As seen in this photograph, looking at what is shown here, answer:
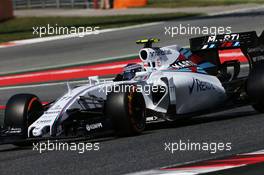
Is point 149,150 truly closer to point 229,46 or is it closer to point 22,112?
point 22,112

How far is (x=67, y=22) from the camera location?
2809 cm

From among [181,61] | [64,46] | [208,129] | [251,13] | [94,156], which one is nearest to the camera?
[94,156]

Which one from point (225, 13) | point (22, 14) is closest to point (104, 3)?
point (22, 14)

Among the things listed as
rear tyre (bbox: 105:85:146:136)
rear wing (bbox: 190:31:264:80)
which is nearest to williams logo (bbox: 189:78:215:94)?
rear wing (bbox: 190:31:264:80)

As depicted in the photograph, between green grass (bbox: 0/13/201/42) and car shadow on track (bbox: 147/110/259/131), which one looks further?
green grass (bbox: 0/13/201/42)

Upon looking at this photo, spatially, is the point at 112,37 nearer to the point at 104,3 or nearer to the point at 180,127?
A: the point at 104,3

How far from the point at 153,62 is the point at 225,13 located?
56.2ft

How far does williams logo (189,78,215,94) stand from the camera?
10375mm

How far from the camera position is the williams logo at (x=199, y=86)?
10.4 metres

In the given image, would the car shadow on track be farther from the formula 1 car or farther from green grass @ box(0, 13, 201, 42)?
green grass @ box(0, 13, 201, 42)

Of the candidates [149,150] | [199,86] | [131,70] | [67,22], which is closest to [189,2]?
[67,22]

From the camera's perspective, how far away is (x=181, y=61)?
34.9ft

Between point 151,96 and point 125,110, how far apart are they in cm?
86

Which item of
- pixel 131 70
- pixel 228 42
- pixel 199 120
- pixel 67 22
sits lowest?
pixel 67 22
